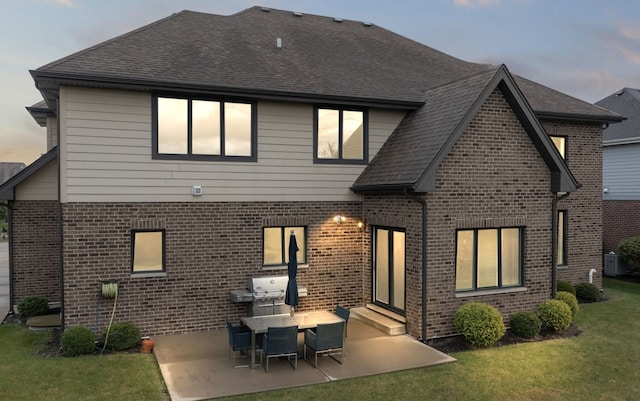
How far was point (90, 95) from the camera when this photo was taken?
1056cm

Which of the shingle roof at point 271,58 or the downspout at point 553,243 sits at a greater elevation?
the shingle roof at point 271,58

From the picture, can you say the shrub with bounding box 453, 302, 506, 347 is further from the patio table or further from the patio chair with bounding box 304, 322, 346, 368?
the patio chair with bounding box 304, 322, 346, 368

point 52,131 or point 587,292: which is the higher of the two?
point 52,131

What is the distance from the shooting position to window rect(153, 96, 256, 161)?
11.2 m

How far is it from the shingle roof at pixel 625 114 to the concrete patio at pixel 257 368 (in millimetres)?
17600

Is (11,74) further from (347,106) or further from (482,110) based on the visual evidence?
(482,110)

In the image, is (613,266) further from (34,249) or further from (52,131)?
(52,131)

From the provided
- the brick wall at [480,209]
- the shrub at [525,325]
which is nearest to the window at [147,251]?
the brick wall at [480,209]

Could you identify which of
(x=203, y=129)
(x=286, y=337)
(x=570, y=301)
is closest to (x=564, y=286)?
(x=570, y=301)

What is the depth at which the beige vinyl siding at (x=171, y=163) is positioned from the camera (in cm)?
1054

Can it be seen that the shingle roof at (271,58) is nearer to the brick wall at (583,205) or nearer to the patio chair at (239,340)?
the brick wall at (583,205)

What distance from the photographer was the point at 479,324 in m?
10.3

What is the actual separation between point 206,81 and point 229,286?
17.1 feet

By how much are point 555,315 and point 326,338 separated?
20.5ft
